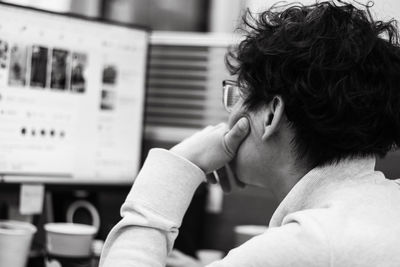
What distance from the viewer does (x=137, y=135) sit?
1.51 meters

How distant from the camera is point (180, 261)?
1.31 m

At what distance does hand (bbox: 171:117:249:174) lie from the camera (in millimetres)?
997

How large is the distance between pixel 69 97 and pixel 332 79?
694 mm

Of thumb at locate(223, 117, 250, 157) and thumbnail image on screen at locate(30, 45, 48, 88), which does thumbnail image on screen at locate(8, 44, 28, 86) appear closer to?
thumbnail image on screen at locate(30, 45, 48, 88)

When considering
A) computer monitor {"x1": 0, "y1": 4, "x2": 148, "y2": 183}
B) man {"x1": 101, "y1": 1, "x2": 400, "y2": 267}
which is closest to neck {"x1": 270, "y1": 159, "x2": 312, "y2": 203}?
man {"x1": 101, "y1": 1, "x2": 400, "y2": 267}

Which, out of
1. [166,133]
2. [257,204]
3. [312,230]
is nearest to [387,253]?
[312,230]

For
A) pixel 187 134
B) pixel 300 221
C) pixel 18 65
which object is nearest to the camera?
pixel 300 221

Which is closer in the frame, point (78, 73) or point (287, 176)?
point (287, 176)

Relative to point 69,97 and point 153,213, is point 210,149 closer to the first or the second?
point 153,213

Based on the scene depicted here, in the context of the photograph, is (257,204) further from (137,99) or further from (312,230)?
(312,230)

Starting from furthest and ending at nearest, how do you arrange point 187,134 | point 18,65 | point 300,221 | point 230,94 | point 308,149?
point 187,134 → point 18,65 → point 230,94 → point 308,149 → point 300,221

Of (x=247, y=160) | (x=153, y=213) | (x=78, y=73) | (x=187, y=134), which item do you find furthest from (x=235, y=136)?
(x=187, y=134)

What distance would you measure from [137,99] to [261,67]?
67 centimetres

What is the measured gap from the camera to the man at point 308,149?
0.73 m
